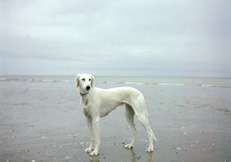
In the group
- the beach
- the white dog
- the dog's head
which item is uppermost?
the dog's head

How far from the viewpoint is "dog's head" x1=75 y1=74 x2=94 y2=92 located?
6.52 meters

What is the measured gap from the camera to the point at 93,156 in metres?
6.72

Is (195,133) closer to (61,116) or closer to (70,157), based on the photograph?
(70,157)

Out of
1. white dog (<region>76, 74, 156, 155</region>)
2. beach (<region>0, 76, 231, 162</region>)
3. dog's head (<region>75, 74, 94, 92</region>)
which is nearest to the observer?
dog's head (<region>75, 74, 94, 92</region>)

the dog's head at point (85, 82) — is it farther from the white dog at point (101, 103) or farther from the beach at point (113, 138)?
the beach at point (113, 138)

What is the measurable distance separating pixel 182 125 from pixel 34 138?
562 cm

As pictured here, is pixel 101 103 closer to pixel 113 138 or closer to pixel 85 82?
pixel 85 82

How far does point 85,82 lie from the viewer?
6.63 metres

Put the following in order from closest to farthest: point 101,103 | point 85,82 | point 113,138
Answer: point 85,82
point 101,103
point 113,138

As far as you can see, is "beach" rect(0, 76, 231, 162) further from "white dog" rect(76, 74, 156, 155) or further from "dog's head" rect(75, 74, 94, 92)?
"dog's head" rect(75, 74, 94, 92)

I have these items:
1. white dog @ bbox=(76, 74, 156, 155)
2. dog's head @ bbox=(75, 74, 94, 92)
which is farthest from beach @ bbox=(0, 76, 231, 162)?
dog's head @ bbox=(75, 74, 94, 92)

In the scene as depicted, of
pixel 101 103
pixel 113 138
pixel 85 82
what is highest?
pixel 85 82

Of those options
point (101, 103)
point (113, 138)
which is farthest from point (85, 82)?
point (113, 138)

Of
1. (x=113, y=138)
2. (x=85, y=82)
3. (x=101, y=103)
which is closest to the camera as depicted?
(x=85, y=82)
